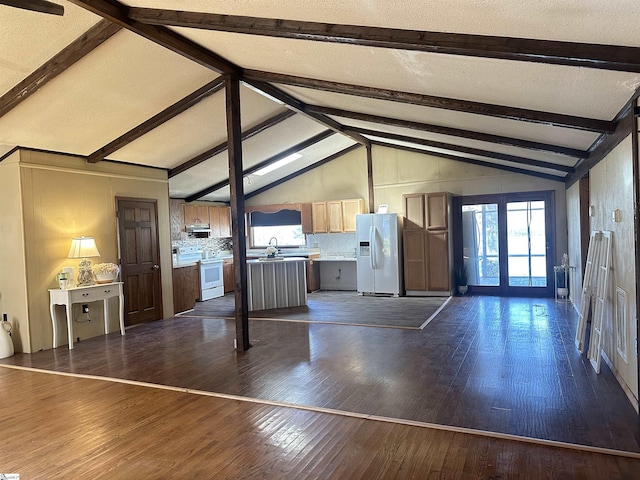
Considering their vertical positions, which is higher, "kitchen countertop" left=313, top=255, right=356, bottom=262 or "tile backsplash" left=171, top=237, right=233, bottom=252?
"tile backsplash" left=171, top=237, right=233, bottom=252

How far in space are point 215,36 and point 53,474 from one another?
3.71 meters

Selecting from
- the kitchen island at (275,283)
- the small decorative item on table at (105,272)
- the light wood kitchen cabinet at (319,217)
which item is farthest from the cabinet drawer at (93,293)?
the light wood kitchen cabinet at (319,217)

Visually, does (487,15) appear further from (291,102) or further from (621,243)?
(291,102)

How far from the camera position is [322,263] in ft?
34.2

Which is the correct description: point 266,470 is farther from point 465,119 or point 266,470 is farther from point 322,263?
point 322,263

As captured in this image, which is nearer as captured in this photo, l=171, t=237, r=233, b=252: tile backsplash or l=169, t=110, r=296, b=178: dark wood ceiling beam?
l=169, t=110, r=296, b=178: dark wood ceiling beam

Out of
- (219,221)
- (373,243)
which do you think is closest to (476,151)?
(373,243)

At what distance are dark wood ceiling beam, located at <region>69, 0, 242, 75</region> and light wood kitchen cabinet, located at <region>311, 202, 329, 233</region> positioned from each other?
5.05 metres

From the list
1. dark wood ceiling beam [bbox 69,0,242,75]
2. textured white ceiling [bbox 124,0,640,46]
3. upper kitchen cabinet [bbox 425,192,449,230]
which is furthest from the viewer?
upper kitchen cabinet [bbox 425,192,449,230]

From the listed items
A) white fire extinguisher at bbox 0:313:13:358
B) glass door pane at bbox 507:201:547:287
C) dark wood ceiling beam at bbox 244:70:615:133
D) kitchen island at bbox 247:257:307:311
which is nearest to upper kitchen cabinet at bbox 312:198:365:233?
kitchen island at bbox 247:257:307:311

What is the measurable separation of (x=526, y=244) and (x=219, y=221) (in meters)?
6.67

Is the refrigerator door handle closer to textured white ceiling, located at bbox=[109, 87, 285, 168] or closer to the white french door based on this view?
the white french door

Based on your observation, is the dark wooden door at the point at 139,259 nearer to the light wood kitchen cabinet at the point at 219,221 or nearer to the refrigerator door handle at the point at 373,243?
the light wood kitchen cabinet at the point at 219,221

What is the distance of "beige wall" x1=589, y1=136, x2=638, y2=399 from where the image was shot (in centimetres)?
319
